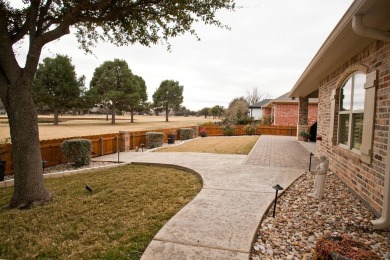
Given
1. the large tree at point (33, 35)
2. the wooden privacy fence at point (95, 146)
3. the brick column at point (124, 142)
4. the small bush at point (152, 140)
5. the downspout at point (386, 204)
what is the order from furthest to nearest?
1. the small bush at point (152, 140)
2. the brick column at point (124, 142)
3. the wooden privacy fence at point (95, 146)
4. the large tree at point (33, 35)
5. the downspout at point (386, 204)

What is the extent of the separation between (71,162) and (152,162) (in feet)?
9.70

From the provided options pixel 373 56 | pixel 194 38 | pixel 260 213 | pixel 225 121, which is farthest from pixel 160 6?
pixel 225 121

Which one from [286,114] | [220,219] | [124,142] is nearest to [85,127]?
[124,142]

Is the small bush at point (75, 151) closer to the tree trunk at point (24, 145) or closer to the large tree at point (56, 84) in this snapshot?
the tree trunk at point (24, 145)

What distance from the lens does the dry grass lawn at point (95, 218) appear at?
3.04 m

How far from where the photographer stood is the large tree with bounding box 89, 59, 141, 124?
42250 millimetres

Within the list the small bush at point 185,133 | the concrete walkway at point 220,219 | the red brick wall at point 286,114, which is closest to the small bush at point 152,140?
the small bush at point 185,133

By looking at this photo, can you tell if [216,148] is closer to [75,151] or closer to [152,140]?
[152,140]

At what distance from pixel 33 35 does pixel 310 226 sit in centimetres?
624

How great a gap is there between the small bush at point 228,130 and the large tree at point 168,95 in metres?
37.3

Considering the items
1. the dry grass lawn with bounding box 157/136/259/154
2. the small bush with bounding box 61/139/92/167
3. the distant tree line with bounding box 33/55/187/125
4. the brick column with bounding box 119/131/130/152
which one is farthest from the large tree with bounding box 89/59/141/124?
the small bush with bounding box 61/139/92/167

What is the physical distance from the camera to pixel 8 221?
13.4 ft

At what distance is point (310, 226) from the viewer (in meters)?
3.59

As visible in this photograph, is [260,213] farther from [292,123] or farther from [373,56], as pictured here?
[292,123]
